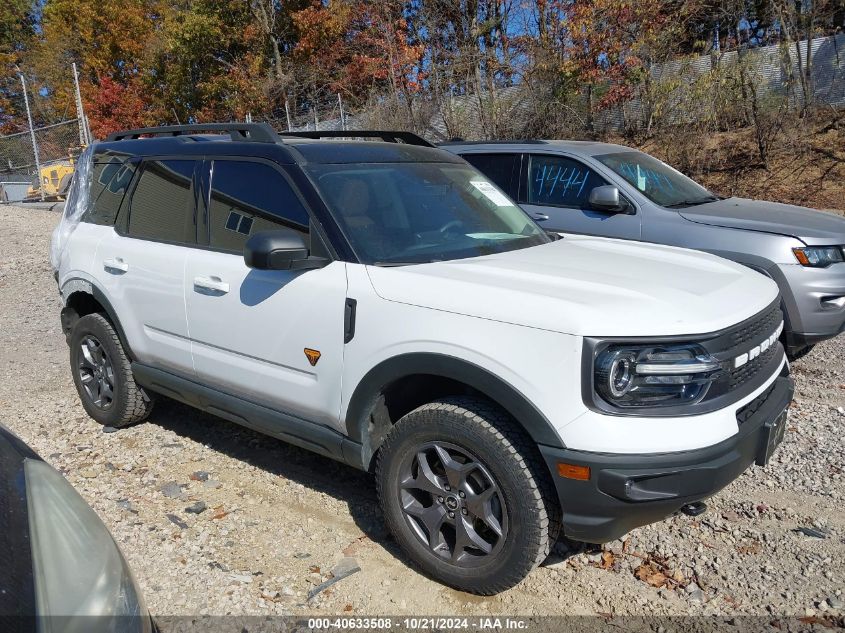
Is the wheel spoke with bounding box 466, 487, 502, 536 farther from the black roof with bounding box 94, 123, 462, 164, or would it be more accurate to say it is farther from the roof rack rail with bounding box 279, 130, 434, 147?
the roof rack rail with bounding box 279, 130, 434, 147

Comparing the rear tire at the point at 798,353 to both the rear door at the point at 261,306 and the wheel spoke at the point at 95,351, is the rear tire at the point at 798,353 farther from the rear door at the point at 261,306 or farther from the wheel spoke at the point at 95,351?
the wheel spoke at the point at 95,351

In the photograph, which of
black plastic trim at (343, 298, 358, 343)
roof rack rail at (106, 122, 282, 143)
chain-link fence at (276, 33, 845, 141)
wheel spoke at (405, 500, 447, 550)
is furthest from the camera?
chain-link fence at (276, 33, 845, 141)

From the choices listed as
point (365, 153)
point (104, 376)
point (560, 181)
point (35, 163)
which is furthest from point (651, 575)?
point (35, 163)

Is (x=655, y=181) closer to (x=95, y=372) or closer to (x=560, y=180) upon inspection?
(x=560, y=180)

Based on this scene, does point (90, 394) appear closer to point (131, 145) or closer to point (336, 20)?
point (131, 145)

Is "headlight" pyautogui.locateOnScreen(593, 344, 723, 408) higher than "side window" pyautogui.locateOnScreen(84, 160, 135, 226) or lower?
lower

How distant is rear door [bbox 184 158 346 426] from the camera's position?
3.16m

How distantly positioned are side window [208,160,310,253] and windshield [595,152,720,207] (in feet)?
13.2

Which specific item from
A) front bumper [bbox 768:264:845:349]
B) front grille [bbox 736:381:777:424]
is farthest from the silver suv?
front grille [bbox 736:381:777:424]

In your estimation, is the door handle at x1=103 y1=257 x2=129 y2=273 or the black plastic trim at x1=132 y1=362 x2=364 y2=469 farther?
the door handle at x1=103 y1=257 x2=129 y2=273

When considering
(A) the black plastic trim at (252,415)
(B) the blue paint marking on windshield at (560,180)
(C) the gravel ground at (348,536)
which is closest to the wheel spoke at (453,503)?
(C) the gravel ground at (348,536)

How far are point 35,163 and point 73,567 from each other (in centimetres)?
2293

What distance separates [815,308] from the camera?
5117 mm

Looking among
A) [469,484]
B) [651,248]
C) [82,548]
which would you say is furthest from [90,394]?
[651,248]
